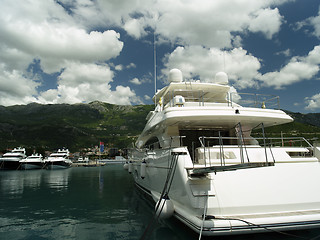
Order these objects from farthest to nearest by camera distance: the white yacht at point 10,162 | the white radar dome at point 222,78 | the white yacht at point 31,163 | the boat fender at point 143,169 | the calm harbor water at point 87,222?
the white yacht at point 31,163 → the white yacht at point 10,162 → the white radar dome at point 222,78 → the boat fender at point 143,169 → the calm harbor water at point 87,222

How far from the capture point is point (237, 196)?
5.36 meters

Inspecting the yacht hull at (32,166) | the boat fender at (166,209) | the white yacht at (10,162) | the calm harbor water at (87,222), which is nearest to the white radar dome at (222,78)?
the calm harbor water at (87,222)

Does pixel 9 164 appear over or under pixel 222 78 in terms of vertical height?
under

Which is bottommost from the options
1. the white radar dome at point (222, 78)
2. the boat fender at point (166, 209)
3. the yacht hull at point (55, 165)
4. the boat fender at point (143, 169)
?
the yacht hull at point (55, 165)

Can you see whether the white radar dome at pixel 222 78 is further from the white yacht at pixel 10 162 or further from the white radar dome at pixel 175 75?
the white yacht at pixel 10 162

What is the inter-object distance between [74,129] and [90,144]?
17.5 m

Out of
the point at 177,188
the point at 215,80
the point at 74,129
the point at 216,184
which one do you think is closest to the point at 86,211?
the point at 177,188

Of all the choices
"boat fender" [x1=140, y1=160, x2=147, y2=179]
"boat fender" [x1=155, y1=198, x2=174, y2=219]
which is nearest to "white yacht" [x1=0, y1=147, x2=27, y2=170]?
"boat fender" [x1=140, y1=160, x2=147, y2=179]

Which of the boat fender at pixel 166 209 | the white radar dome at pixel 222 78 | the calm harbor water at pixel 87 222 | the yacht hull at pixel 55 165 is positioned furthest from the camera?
the yacht hull at pixel 55 165

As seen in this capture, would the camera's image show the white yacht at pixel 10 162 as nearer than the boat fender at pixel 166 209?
No

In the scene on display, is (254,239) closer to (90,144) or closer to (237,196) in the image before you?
(237,196)

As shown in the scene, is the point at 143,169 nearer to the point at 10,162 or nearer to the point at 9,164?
the point at 10,162

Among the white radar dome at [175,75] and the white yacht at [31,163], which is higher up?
the white radar dome at [175,75]

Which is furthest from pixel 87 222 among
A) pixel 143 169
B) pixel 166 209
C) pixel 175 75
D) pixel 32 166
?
pixel 32 166
